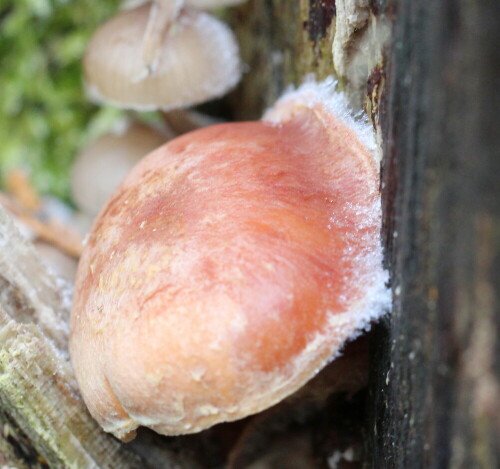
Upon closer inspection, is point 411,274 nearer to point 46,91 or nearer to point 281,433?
point 281,433

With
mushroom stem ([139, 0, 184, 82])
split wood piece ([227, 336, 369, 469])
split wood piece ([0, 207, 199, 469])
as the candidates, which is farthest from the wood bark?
mushroom stem ([139, 0, 184, 82])

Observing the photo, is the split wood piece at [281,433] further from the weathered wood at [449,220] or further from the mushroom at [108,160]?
the mushroom at [108,160]

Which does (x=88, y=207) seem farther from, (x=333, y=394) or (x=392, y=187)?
(x=392, y=187)

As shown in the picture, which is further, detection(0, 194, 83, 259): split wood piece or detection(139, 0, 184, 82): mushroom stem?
detection(0, 194, 83, 259): split wood piece

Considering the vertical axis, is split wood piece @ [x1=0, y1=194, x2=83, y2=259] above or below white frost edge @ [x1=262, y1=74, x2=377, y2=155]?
below

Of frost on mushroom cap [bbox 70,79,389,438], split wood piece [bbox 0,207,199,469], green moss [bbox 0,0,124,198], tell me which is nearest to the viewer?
frost on mushroom cap [bbox 70,79,389,438]

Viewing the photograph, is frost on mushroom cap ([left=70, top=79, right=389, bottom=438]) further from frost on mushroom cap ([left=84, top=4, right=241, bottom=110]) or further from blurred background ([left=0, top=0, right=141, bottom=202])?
blurred background ([left=0, top=0, right=141, bottom=202])

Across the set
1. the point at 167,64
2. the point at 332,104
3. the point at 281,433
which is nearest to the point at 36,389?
the point at 281,433
